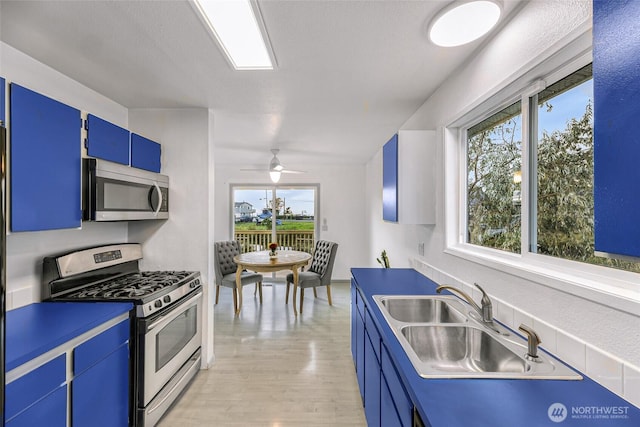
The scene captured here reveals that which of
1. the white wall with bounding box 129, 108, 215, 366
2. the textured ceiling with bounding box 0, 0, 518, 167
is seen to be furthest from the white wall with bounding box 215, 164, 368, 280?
the white wall with bounding box 129, 108, 215, 366

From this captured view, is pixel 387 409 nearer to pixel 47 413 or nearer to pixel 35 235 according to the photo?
pixel 47 413

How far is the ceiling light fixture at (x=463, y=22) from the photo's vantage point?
128cm

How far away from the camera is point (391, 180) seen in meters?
2.40

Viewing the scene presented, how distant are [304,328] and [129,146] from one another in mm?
2610

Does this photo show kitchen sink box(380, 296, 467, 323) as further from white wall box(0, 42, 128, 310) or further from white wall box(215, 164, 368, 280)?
white wall box(215, 164, 368, 280)

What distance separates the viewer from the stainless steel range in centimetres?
181

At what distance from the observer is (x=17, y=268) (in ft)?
5.65

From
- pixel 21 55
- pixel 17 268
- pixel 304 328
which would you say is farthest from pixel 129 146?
pixel 304 328

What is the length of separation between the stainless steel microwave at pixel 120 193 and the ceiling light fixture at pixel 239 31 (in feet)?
3.56

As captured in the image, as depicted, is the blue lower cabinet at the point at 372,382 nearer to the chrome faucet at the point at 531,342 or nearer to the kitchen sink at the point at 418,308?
the kitchen sink at the point at 418,308

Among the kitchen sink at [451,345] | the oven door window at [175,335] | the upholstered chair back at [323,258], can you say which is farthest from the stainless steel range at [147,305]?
the upholstered chair back at [323,258]

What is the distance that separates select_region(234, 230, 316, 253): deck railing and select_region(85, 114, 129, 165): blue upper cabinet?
3906 millimetres

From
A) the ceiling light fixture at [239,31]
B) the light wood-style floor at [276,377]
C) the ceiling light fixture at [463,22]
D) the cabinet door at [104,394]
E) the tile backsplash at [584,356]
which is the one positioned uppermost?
the ceiling light fixture at [239,31]

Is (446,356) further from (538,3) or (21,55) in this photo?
(21,55)
